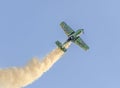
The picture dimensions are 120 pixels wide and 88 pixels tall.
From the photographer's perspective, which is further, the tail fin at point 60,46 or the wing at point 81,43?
the wing at point 81,43

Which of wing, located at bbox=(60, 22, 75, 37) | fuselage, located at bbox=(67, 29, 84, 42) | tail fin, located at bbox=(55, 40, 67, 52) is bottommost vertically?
tail fin, located at bbox=(55, 40, 67, 52)

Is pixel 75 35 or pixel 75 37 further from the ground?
pixel 75 35

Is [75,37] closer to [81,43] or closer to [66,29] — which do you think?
[81,43]

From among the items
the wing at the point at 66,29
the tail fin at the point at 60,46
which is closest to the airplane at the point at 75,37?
the wing at the point at 66,29

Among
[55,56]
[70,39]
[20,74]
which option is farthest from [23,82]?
[70,39]

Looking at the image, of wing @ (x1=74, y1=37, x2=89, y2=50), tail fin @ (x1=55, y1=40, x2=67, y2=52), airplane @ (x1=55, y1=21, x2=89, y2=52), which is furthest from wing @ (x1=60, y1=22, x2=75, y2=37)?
tail fin @ (x1=55, y1=40, x2=67, y2=52)

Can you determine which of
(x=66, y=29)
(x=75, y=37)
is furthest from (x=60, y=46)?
(x=66, y=29)

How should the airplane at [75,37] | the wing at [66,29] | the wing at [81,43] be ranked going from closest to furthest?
the airplane at [75,37] < the wing at [81,43] < the wing at [66,29]

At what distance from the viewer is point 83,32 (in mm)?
171500

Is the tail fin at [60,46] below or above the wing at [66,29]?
below

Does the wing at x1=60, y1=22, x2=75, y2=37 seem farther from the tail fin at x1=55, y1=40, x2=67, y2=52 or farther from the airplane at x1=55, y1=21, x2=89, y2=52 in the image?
the tail fin at x1=55, y1=40, x2=67, y2=52

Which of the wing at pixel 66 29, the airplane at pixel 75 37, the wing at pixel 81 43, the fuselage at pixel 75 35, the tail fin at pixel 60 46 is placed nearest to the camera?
the tail fin at pixel 60 46

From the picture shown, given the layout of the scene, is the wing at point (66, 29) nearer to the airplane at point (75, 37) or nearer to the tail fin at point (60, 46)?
the airplane at point (75, 37)

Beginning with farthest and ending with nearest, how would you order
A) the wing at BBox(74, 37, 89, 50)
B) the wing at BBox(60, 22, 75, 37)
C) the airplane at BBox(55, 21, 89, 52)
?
the wing at BBox(60, 22, 75, 37) < the wing at BBox(74, 37, 89, 50) < the airplane at BBox(55, 21, 89, 52)
